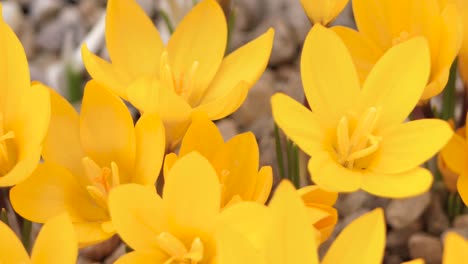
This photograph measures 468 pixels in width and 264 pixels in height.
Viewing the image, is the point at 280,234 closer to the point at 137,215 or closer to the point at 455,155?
the point at 137,215

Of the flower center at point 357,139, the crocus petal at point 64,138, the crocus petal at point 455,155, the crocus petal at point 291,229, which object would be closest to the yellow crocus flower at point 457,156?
the crocus petal at point 455,155

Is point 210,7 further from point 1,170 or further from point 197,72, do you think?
point 1,170

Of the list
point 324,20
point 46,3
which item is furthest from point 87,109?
point 46,3

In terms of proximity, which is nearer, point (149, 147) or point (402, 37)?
point (149, 147)

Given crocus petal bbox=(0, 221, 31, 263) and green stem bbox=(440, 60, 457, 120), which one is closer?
crocus petal bbox=(0, 221, 31, 263)

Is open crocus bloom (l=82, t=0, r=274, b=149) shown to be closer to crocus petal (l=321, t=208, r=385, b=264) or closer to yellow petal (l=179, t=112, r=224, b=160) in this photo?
yellow petal (l=179, t=112, r=224, b=160)

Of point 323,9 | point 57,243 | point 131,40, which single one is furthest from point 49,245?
point 323,9

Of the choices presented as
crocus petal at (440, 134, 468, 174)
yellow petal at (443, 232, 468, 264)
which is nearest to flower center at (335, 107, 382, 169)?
crocus petal at (440, 134, 468, 174)
